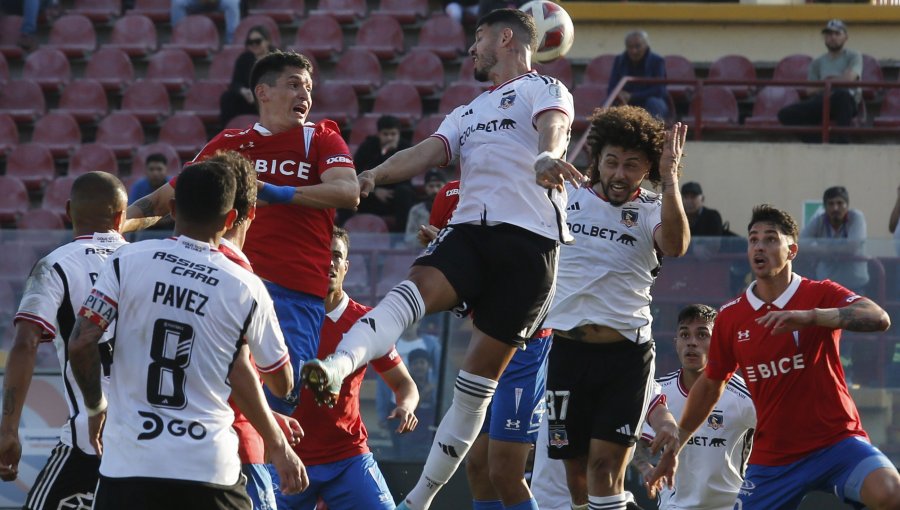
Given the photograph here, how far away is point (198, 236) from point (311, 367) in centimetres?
72

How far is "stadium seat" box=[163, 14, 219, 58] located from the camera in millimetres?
17672

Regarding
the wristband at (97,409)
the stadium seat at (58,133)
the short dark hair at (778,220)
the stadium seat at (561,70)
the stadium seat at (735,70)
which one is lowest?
the wristband at (97,409)

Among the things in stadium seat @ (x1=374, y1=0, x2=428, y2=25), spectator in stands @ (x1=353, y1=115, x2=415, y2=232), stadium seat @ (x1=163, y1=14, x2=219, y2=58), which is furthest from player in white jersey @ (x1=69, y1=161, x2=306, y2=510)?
stadium seat @ (x1=163, y1=14, x2=219, y2=58)

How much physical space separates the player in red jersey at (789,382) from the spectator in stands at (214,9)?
441 inches

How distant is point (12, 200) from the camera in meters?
15.9

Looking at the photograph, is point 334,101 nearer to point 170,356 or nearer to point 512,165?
point 512,165

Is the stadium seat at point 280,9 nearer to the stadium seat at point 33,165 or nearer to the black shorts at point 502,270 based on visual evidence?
the stadium seat at point 33,165

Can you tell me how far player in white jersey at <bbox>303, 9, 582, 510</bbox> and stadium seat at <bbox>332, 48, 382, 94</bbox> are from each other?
10174mm

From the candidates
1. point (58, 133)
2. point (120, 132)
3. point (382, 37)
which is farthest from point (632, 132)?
point (58, 133)

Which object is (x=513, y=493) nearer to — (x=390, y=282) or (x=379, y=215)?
(x=390, y=282)

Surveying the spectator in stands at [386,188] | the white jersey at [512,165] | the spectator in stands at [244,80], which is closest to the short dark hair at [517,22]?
the white jersey at [512,165]

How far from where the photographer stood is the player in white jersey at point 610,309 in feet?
24.1

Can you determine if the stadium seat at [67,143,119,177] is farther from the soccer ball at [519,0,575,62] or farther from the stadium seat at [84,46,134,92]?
the soccer ball at [519,0,575,62]

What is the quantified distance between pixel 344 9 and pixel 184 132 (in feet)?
9.48
